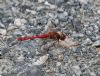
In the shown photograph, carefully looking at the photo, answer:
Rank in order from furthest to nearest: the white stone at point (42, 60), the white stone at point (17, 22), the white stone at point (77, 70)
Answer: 1. the white stone at point (17, 22)
2. the white stone at point (42, 60)
3. the white stone at point (77, 70)

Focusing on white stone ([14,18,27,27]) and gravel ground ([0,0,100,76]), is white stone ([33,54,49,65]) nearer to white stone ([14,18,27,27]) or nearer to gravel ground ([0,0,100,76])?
gravel ground ([0,0,100,76])

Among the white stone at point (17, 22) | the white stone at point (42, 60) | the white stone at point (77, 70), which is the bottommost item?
the white stone at point (77, 70)

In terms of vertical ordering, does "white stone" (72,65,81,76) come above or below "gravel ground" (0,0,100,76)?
below

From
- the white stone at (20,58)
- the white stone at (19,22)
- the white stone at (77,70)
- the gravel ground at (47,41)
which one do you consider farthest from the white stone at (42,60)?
the white stone at (19,22)

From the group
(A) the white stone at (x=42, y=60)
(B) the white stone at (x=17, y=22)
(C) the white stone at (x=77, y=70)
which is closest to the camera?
(C) the white stone at (x=77, y=70)

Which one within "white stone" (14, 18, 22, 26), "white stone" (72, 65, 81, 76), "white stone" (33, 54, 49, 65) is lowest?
"white stone" (72, 65, 81, 76)

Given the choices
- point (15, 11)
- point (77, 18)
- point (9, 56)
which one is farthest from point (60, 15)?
point (9, 56)

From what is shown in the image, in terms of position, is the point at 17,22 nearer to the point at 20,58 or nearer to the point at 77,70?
the point at 20,58

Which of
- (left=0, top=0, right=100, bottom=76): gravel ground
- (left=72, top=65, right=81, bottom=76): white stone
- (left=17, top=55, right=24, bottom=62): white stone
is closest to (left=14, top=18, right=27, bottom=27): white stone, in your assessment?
(left=0, top=0, right=100, bottom=76): gravel ground

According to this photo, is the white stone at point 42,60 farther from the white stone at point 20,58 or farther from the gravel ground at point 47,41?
the white stone at point 20,58
